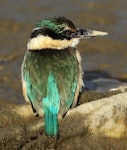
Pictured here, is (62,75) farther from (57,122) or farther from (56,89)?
(57,122)

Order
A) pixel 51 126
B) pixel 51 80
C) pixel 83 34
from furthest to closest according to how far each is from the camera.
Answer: pixel 83 34
pixel 51 80
pixel 51 126

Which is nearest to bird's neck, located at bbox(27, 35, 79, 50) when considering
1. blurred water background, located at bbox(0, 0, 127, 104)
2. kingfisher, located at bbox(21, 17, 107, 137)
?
kingfisher, located at bbox(21, 17, 107, 137)

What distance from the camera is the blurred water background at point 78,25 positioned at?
10508 mm

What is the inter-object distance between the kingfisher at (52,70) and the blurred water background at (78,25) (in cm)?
266

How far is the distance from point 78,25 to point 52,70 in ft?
18.3

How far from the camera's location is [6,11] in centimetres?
1243

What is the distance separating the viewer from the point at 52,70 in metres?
6.57

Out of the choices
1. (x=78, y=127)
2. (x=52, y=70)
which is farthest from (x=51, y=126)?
(x=52, y=70)

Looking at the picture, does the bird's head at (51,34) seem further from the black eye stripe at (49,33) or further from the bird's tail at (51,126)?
the bird's tail at (51,126)

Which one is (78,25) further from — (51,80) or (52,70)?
(51,80)

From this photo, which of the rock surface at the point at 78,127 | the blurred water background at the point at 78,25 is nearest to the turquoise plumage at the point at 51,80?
the rock surface at the point at 78,127

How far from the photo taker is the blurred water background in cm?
→ 1051

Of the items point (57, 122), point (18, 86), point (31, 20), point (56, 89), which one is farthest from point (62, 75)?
point (31, 20)

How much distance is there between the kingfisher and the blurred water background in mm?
2655
